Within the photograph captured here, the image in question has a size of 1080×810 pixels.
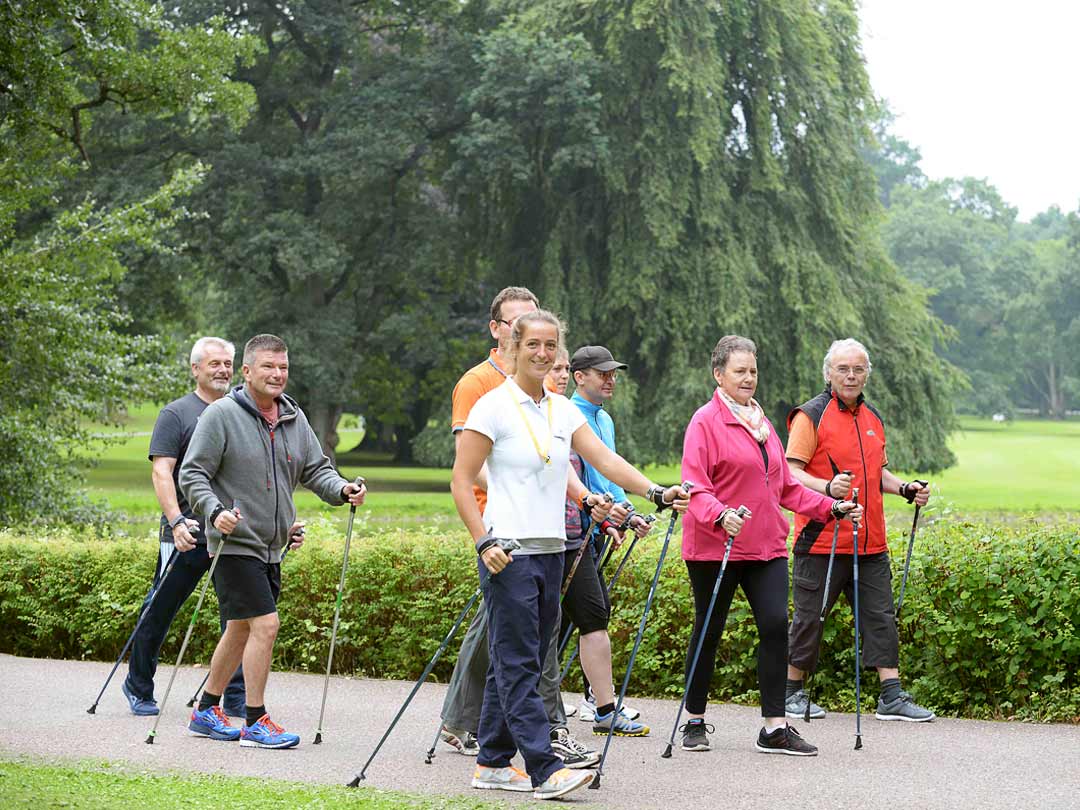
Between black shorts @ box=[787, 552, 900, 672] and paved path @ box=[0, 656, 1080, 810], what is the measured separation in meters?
0.35

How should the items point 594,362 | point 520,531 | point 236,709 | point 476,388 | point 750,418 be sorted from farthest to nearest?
point 236,709
point 594,362
point 750,418
point 476,388
point 520,531

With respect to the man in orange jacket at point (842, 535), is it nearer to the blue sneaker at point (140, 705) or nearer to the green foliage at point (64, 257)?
the blue sneaker at point (140, 705)

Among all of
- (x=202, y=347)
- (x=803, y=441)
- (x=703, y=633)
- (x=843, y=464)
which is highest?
(x=202, y=347)

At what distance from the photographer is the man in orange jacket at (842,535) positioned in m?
7.45

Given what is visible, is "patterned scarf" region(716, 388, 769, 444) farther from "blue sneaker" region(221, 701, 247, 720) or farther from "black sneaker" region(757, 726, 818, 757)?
"blue sneaker" region(221, 701, 247, 720)

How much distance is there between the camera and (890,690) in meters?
7.41

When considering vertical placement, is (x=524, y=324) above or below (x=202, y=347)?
above

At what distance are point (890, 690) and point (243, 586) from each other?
11.0 feet

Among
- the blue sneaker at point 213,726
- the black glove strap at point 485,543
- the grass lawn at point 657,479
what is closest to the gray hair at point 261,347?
the blue sneaker at point 213,726

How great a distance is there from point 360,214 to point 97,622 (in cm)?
2337

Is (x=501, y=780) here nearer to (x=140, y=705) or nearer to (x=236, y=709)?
(x=236, y=709)

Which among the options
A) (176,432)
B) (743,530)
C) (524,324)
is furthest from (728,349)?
(176,432)

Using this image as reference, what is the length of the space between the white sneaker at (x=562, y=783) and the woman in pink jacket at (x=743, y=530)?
1.25m

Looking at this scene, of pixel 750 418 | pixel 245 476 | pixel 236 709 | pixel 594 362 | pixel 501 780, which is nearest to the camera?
pixel 501 780
